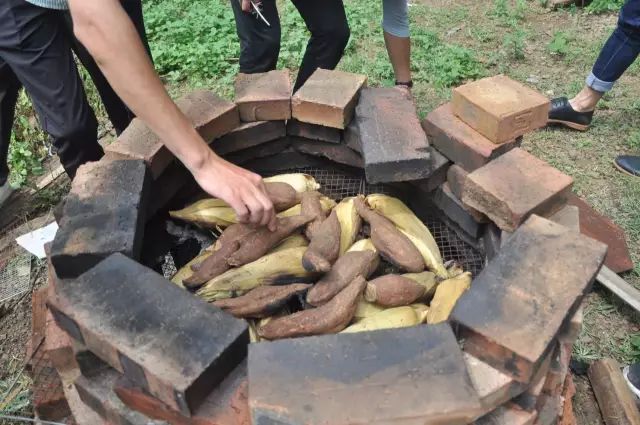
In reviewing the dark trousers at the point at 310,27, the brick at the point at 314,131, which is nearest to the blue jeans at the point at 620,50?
the dark trousers at the point at 310,27

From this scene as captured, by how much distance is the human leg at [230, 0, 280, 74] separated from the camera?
3.02 metres

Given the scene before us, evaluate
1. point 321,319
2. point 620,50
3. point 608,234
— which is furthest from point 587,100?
point 321,319

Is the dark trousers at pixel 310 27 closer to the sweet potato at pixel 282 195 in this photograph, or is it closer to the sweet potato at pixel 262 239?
the sweet potato at pixel 282 195

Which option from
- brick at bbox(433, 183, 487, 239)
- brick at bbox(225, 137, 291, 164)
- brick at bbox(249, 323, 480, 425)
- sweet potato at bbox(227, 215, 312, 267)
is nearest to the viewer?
brick at bbox(249, 323, 480, 425)

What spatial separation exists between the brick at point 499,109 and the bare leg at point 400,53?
1.58m

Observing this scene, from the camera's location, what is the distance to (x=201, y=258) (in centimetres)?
213

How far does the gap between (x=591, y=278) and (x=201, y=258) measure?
1.32 metres

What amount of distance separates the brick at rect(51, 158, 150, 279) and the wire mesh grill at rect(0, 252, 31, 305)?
120cm

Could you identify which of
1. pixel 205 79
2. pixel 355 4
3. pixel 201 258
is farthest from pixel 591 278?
pixel 355 4

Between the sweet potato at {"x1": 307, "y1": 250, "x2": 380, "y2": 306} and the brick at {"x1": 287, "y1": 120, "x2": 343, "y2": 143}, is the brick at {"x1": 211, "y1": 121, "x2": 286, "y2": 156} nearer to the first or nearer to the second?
the brick at {"x1": 287, "y1": 120, "x2": 343, "y2": 143}

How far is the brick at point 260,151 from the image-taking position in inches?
97.4

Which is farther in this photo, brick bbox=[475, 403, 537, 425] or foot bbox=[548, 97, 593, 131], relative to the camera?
foot bbox=[548, 97, 593, 131]

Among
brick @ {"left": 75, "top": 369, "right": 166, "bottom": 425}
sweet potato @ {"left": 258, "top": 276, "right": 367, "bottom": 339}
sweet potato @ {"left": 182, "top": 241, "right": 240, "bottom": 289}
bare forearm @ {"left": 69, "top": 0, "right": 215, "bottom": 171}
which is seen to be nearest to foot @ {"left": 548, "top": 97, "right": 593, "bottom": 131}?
sweet potato @ {"left": 258, "top": 276, "right": 367, "bottom": 339}

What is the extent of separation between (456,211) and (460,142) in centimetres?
27
